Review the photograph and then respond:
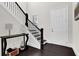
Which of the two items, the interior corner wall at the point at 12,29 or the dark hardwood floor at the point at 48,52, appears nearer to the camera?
the dark hardwood floor at the point at 48,52

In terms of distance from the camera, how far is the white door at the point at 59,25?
15.4 feet

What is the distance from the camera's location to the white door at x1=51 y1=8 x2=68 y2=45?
4.71 meters

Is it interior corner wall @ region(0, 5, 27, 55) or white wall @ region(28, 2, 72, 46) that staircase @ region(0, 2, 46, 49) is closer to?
interior corner wall @ region(0, 5, 27, 55)

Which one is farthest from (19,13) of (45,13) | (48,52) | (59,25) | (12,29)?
(48,52)

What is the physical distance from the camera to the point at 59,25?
4918 mm

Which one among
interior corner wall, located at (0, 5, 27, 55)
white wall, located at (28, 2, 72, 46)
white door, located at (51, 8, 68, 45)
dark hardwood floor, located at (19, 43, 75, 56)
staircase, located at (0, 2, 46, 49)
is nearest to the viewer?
dark hardwood floor, located at (19, 43, 75, 56)

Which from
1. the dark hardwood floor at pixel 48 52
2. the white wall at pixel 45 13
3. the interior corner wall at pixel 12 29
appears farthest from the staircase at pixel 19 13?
the white wall at pixel 45 13

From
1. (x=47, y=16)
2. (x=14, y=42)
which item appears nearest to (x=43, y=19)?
(x=47, y=16)

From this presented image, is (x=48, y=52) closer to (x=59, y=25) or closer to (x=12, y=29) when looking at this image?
(x=59, y=25)

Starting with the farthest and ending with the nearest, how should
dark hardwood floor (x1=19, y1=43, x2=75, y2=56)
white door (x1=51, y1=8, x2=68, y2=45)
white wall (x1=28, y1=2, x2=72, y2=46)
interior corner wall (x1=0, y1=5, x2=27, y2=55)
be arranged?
white wall (x1=28, y1=2, x2=72, y2=46) < white door (x1=51, y1=8, x2=68, y2=45) < interior corner wall (x1=0, y1=5, x2=27, y2=55) < dark hardwood floor (x1=19, y1=43, x2=75, y2=56)

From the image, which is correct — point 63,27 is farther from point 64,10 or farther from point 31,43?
point 31,43

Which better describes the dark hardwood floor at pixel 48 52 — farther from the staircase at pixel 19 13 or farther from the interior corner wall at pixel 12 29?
the interior corner wall at pixel 12 29

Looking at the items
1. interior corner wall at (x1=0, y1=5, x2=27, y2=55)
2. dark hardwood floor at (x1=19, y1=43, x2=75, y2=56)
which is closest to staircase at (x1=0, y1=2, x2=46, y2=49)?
interior corner wall at (x1=0, y1=5, x2=27, y2=55)

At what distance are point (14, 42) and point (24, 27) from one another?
0.96 metres
